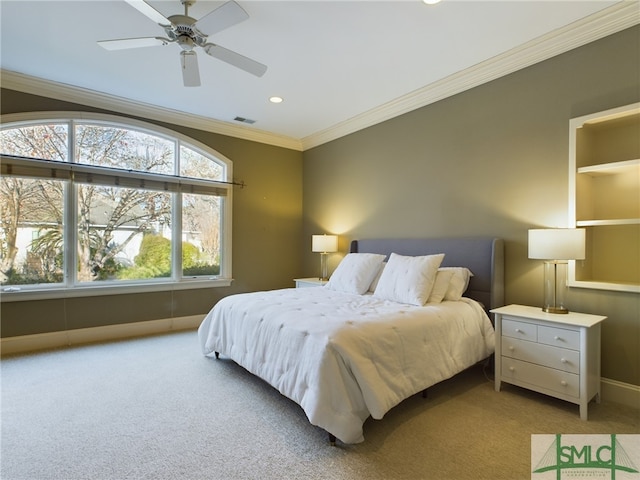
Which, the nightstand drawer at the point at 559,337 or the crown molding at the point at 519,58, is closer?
the nightstand drawer at the point at 559,337

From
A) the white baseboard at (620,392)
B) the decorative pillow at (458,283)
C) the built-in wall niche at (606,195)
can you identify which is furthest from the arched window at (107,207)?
the white baseboard at (620,392)

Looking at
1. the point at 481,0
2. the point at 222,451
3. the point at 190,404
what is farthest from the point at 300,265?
the point at 481,0

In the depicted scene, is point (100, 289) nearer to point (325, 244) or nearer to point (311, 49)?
point (325, 244)

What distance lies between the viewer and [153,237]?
14.3 ft

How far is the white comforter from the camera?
6.22 ft

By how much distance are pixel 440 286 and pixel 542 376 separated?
3.20ft

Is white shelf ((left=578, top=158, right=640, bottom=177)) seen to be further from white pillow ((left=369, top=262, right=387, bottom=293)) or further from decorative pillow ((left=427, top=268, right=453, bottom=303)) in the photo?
white pillow ((left=369, top=262, right=387, bottom=293))

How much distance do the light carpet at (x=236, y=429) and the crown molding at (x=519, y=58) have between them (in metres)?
2.80

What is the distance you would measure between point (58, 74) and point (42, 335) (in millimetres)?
2807

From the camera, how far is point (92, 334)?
12.8 ft

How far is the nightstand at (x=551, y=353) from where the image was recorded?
2193 mm

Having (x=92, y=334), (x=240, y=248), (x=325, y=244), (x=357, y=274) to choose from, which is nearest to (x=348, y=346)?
(x=357, y=274)

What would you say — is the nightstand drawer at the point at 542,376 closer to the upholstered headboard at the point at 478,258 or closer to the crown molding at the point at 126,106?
the upholstered headboard at the point at 478,258

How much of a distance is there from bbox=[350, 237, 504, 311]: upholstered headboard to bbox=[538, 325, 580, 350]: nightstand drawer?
0.60 metres
